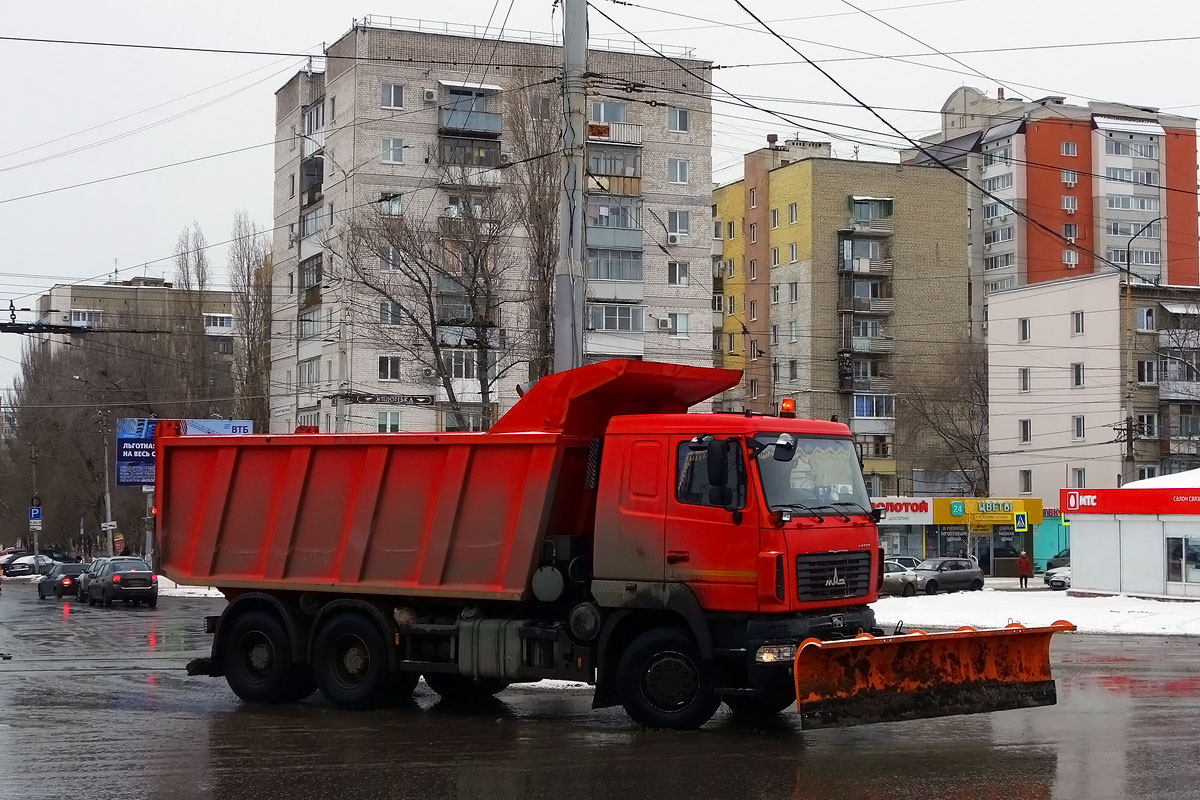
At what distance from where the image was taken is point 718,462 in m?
12.3

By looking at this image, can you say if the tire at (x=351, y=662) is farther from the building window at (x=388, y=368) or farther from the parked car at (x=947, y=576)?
the building window at (x=388, y=368)

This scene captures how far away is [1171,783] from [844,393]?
70.8 meters

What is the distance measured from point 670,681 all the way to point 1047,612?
75.9 ft

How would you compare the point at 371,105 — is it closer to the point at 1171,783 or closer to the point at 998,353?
the point at 998,353

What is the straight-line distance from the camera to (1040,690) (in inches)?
509

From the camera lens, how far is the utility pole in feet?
55.6

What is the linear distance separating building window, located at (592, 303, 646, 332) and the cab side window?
49082 mm

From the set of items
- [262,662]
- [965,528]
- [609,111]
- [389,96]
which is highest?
[609,111]

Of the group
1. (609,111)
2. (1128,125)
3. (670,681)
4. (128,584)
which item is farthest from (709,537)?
(1128,125)

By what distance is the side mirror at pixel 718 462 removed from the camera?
40.4ft

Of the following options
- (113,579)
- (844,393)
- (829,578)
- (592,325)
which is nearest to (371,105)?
(592,325)

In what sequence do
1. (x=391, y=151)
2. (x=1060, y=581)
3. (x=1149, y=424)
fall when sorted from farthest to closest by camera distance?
(x=1149, y=424) → (x=391, y=151) → (x=1060, y=581)

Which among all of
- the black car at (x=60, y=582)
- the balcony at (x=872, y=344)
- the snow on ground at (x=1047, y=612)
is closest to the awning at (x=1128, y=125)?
the balcony at (x=872, y=344)

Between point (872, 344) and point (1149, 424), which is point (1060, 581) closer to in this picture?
point (1149, 424)
